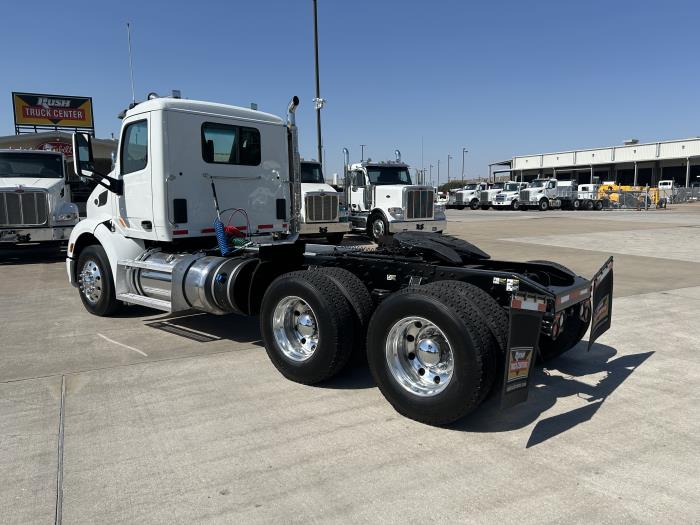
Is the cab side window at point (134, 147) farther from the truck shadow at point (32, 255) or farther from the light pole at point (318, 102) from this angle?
the light pole at point (318, 102)

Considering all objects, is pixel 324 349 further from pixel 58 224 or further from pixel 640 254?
pixel 640 254

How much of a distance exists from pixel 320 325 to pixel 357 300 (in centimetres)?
35

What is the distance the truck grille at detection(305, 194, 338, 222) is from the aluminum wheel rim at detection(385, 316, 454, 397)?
38.6 feet

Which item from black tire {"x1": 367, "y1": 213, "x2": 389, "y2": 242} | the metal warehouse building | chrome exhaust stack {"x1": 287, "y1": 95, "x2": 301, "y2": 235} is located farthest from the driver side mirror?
the metal warehouse building

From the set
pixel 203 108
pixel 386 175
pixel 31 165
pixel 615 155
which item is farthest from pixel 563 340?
pixel 615 155

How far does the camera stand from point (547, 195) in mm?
42062

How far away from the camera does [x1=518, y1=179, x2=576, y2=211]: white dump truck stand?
137 feet

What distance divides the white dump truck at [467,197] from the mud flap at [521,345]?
4465cm

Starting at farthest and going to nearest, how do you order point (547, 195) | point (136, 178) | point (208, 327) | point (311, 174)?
point (547, 195) → point (311, 174) → point (208, 327) → point (136, 178)

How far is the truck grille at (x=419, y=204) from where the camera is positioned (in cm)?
1705

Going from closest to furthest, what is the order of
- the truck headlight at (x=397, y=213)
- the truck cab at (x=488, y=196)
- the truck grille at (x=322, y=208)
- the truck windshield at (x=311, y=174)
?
the truck grille at (x=322, y=208) → the truck windshield at (x=311, y=174) → the truck headlight at (x=397, y=213) → the truck cab at (x=488, y=196)

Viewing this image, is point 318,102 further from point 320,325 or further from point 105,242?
point 320,325

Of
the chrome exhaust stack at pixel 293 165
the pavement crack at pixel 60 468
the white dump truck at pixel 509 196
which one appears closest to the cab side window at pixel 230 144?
the chrome exhaust stack at pixel 293 165

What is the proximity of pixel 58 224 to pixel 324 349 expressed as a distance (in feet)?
34.5
